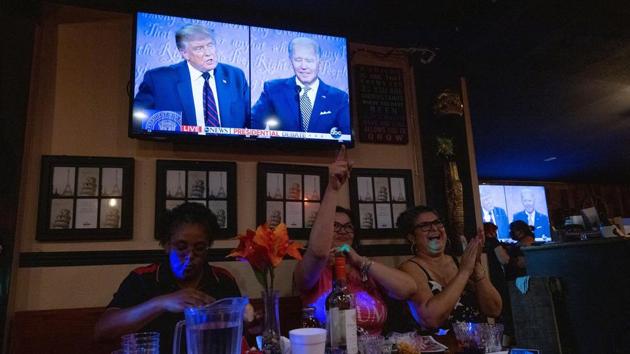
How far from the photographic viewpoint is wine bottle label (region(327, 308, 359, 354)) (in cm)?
92

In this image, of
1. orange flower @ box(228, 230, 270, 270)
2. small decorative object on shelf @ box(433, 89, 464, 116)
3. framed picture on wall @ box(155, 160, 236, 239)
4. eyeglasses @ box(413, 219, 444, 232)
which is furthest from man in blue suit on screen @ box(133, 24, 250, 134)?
small decorative object on shelf @ box(433, 89, 464, 116)

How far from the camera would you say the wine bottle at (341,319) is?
3.04 ft

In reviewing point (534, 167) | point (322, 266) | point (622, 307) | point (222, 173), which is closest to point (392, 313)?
point (322, 266)

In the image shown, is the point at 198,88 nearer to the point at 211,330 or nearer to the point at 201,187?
the point at 201,187

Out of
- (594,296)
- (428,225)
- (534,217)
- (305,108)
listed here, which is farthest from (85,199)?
(534,217)

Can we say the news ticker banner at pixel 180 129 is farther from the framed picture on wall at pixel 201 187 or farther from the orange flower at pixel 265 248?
the orange flower at pixel 265 248

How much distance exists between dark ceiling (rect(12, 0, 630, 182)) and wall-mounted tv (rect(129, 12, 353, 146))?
0.17 meters

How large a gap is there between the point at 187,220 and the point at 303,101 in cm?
95

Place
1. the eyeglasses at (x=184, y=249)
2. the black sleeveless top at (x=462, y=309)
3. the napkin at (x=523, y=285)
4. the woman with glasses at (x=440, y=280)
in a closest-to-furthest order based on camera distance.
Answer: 1. the eyeglasses at (x=184, y=249)
2. the woman with glasses at (x=440, y=280)
3. the black sleeveless top at (x=462, y=309)
4. the napkin at (x=523, y=285)

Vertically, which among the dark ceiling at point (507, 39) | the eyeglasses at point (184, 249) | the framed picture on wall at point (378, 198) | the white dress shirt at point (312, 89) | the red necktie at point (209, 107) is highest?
the dark ceiling at point (507, 39)

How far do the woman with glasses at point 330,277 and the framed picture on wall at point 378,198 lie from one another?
21.5 inches

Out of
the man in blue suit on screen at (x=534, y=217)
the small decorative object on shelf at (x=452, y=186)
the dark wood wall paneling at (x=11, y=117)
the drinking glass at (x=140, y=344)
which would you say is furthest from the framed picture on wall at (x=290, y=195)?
the man in blue suit on screen at (x=534, y=217)

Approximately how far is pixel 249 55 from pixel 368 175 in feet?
3.09

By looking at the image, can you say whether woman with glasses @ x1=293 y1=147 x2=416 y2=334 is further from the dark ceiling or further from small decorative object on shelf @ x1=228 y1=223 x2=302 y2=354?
the dark ceiling
